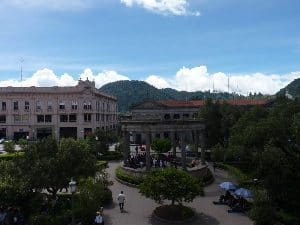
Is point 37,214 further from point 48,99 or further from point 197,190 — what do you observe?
point 48,99

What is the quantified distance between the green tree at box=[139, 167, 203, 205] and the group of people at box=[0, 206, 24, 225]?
26.1ft

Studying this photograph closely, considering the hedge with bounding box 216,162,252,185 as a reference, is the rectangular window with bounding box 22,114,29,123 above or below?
above

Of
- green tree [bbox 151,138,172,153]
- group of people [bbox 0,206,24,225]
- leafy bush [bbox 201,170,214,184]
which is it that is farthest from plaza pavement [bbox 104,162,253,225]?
green tree [bbox 151,138,172,153]

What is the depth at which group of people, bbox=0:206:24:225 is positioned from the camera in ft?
86.8

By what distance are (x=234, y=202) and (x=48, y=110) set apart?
63.5m

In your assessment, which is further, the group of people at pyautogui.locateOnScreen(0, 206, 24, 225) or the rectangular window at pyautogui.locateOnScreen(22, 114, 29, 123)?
the rectangular window at pyautogui.locateOnScreen(22, 114, 29, 123)

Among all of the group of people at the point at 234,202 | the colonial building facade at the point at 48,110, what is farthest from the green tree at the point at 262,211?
the colonial building facade at the point at 48,110

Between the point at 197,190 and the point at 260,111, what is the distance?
54.6ft

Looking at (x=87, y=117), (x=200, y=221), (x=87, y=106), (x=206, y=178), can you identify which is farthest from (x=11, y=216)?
(x=87, y=117)

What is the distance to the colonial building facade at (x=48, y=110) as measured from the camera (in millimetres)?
88188

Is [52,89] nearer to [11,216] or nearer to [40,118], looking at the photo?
[40,118]

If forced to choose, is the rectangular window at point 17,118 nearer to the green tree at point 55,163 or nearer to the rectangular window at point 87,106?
the rectangular window at point 87,106

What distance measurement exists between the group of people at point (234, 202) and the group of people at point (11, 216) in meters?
13.8

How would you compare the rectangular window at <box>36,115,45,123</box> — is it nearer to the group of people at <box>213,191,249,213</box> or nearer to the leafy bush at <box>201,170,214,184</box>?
the leafy bush at <box>201,170,214,184</box>
